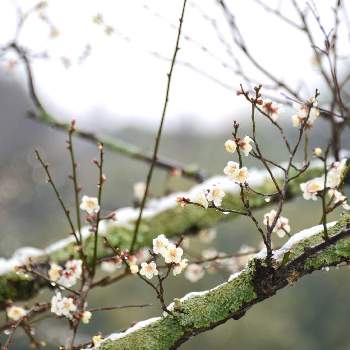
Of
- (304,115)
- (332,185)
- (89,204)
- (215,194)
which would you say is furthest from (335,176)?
(89,204)

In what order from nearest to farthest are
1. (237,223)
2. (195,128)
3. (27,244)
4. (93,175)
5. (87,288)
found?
1. (87,288)
2. (237,223)
3. (27,244)
4. (93,175)
5. (195,128)

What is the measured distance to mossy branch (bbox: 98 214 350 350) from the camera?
1.42 metres

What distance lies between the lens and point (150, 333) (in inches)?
58.3

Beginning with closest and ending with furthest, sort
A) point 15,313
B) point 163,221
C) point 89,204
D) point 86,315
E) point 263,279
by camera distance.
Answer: point 263,279, point 86,315, point 89,204, point 15,313, point 163,221

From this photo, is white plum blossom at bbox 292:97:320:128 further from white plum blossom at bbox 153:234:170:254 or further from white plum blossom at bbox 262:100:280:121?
white plum blossom at bbox 153:234:170:254

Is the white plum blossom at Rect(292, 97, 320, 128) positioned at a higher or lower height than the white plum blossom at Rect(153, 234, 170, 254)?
higher

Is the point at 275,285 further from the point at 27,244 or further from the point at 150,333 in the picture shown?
the point at 27,244

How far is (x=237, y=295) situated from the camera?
1.46m

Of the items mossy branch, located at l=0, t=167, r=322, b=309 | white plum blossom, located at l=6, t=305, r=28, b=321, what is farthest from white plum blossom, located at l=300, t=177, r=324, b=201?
white plum blossom, located at l=6, t=305, r=28, b=321

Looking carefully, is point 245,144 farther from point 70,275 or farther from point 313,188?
point 70,275

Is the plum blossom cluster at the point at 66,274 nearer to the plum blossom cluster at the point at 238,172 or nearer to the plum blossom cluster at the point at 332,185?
the plum blossom cluster at the point at 238,172

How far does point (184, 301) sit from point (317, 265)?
0.41 m

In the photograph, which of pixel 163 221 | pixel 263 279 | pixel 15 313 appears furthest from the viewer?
pixel 163 221

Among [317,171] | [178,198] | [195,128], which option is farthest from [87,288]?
[195,128]
